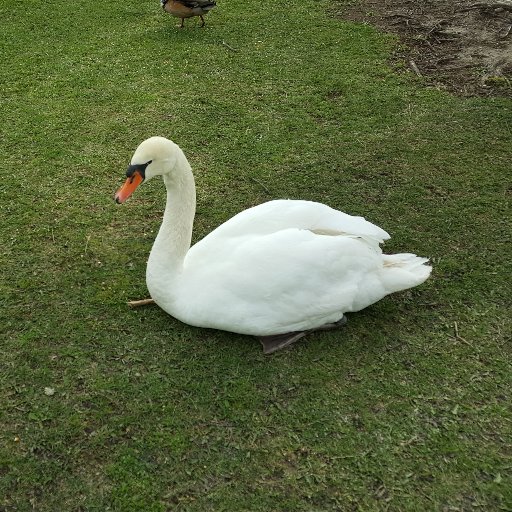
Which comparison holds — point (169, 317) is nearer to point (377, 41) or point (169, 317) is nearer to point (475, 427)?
point (475, 427)

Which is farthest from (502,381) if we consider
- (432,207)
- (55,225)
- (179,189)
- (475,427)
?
(55,225)

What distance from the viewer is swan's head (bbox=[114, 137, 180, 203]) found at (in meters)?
3.12

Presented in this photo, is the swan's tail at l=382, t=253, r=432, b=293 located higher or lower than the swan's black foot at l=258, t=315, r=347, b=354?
higher

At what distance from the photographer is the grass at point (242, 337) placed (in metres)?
2.74

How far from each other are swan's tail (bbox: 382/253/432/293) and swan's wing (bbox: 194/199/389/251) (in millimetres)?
167

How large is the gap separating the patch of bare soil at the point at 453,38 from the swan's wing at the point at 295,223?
317 centimetres

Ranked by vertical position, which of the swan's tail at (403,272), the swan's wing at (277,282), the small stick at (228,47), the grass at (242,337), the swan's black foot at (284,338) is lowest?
the grass at (242,337)

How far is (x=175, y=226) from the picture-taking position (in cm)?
333

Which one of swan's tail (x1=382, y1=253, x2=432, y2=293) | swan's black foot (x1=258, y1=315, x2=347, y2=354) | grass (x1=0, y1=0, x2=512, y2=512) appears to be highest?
swan's tail (x1=382, y1=253, x2=432, y2=293)

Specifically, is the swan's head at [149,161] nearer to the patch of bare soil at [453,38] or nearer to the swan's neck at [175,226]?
the swan's neck at [175,226]

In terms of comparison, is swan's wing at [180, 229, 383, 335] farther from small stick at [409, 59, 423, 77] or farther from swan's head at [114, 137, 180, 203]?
small stick at [409, 59, 423, 77]

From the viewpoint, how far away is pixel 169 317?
3543 millimetres

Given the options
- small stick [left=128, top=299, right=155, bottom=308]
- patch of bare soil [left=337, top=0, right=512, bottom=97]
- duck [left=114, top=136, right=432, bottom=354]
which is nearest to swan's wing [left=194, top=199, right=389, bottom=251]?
duck [left=114, top=136, right=432, bottom=354]

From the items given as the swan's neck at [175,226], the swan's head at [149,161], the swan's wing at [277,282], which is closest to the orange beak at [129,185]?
the swan's head at [149,161]
